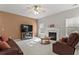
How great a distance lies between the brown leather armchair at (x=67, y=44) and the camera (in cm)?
154

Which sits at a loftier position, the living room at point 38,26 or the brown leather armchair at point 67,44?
the living room at point 38,26

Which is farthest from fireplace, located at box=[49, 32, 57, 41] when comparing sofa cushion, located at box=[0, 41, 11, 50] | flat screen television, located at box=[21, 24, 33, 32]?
sofa cushion, located at box=[0, 41, 11, 50]

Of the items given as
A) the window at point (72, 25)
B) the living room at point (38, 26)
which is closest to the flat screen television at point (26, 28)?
the living room at point (38, 26)

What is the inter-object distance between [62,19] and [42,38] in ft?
1.64

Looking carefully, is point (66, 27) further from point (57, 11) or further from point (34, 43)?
point (34, 43)

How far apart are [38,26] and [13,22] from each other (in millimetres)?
443

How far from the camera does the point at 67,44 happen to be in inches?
62.7

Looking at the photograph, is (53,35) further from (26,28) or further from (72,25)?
(26,28)

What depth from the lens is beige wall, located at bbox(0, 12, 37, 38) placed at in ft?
5.04

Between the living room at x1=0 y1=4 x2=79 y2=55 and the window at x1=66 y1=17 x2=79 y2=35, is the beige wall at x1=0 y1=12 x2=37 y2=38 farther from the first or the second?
the window at x1=66 y1=17 x2=79 y2=35

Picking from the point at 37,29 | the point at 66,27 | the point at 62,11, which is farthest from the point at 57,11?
the point at 37,29

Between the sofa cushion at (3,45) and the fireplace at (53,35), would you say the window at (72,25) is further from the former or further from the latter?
the sofa cushion at (3,45)

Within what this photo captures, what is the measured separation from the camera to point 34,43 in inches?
66.9

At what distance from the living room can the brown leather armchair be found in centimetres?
→ 5
